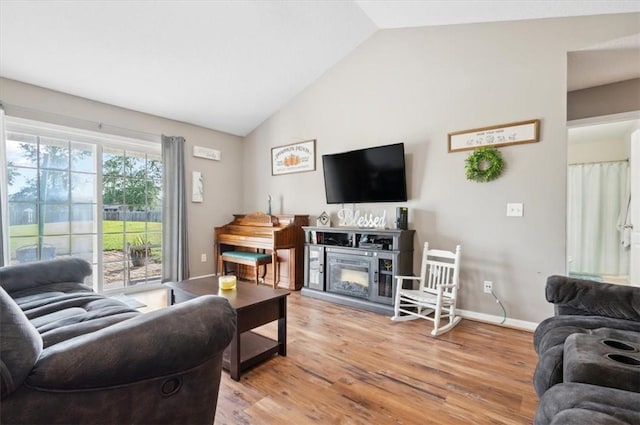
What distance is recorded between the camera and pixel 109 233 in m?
3.75

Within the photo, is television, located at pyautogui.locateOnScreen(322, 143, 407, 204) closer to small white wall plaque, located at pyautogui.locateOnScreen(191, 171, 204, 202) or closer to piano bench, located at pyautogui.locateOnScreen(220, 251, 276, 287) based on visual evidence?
piano bench, located at pyautogui.locateOnScreen(220, 251, 276, 287)

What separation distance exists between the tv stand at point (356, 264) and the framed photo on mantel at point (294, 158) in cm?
98

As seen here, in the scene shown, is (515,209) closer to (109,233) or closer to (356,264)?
(356,264)

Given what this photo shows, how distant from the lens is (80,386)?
2.67 feet

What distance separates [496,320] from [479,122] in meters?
1.91

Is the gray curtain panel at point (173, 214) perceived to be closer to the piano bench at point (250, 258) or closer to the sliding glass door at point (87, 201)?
the sliding glass door at point (87, 201)

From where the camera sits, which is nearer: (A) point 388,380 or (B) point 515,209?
(A) point 388,380

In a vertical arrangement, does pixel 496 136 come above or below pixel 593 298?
above

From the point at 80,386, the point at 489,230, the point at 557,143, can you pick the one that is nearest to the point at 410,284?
the point at 489,230

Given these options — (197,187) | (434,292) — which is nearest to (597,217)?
(434,292)

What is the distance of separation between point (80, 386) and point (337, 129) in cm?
363

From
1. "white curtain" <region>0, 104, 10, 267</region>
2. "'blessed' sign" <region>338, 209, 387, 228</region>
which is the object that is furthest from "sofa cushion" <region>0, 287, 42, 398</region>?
"'blessed' sign" <region>338, 209, 387, 228</region>

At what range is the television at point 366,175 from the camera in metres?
3.33

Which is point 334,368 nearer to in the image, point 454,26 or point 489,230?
point 489,230
